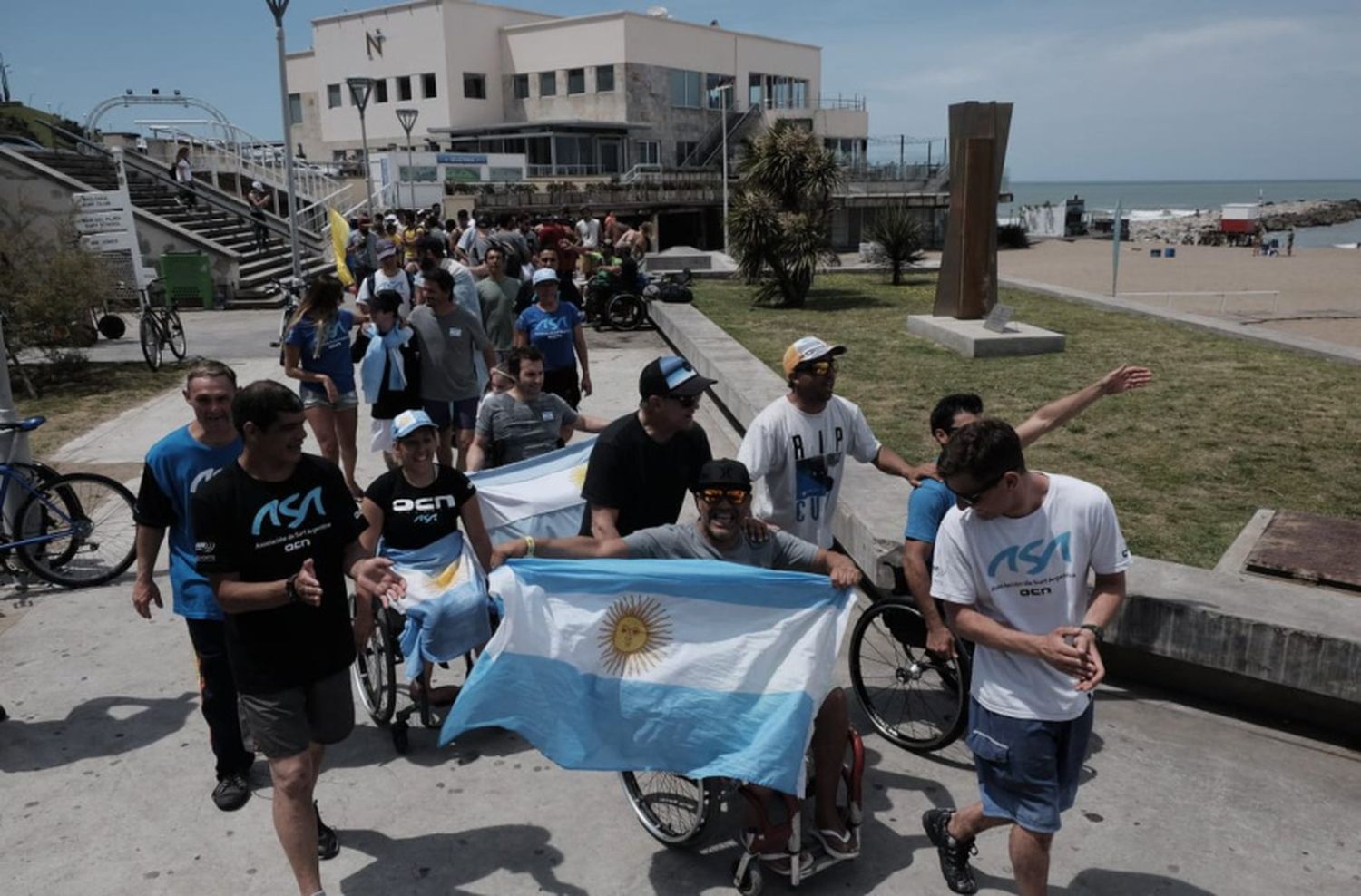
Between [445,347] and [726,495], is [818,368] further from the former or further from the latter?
[445,347]

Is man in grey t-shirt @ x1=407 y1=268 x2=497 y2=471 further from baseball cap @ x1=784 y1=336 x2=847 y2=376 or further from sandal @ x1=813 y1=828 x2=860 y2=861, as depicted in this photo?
sandal @ x1=813 y1=828 x2=860 y2=861

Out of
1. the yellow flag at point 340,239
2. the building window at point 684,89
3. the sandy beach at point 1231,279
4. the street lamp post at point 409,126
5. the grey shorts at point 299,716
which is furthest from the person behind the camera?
the building window at point 684,89

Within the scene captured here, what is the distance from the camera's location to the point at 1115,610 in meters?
3.37

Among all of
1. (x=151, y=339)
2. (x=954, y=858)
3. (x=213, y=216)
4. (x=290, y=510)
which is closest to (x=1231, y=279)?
(x=213, y=216)

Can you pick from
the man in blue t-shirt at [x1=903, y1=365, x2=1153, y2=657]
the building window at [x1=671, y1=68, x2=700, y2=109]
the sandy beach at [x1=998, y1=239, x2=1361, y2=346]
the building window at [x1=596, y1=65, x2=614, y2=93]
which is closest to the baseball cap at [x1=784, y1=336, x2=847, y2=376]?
the man in blue t-shirt at [x1=903, y1=365, x2=1153, y2=657]

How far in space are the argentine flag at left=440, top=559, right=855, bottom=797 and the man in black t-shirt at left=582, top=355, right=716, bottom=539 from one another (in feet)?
2.33

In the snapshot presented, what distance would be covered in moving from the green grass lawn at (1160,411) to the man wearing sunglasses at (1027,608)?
11.3 ft

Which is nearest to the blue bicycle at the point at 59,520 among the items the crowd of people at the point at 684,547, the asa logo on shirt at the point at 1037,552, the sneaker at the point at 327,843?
the crowd of people at the point at 684,547

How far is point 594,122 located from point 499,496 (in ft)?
206

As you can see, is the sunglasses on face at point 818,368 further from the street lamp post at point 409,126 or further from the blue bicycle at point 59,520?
the street lamp post at point 409,126

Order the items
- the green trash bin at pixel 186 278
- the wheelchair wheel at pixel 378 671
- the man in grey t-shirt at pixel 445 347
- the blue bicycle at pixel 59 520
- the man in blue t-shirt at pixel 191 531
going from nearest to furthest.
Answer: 1. the man in blue t-shirt at pixel 191 531
2. the wheelchair wheel at pixel 378 671
3. the blue bicycle at pixel 59 520
4. the man in grey t-shirt at pixel 445 347
5. the green trash bin at pixel 186 278

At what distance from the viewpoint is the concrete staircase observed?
24828 millimetres

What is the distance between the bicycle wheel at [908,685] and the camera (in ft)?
15.7

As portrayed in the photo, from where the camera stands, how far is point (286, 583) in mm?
3508
